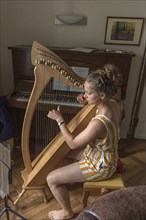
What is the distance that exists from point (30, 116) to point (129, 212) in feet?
2.42

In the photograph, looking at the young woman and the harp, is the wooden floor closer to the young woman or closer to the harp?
the harp

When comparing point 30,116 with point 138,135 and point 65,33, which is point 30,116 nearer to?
point 65,33

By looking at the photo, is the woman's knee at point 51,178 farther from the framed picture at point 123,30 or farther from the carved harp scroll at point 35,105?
the framed picture at point 123,30

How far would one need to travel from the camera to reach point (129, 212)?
2.43 feet

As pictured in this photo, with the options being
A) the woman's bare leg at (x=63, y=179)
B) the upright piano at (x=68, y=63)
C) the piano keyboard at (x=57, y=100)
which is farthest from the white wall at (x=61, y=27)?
the woman's bare leg at (x=63, y=179)

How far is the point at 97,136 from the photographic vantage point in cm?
113

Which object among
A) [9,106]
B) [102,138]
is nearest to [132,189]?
[102,138]

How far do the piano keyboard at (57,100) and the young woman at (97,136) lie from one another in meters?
0.52

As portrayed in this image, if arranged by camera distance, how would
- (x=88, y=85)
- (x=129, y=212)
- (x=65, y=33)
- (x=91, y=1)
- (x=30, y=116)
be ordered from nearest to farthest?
(x=129, y=212) → (x=88, y=85) → (x=30, y=116) → (x=91, y=1) → (x=65, y=33)

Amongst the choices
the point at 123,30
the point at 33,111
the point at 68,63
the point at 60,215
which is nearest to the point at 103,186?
the point at 60,215

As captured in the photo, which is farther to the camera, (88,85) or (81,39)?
(81,39)

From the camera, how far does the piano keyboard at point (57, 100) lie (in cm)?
178

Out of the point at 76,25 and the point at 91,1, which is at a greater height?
the point at 91,1

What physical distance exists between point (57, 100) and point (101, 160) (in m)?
0.82
